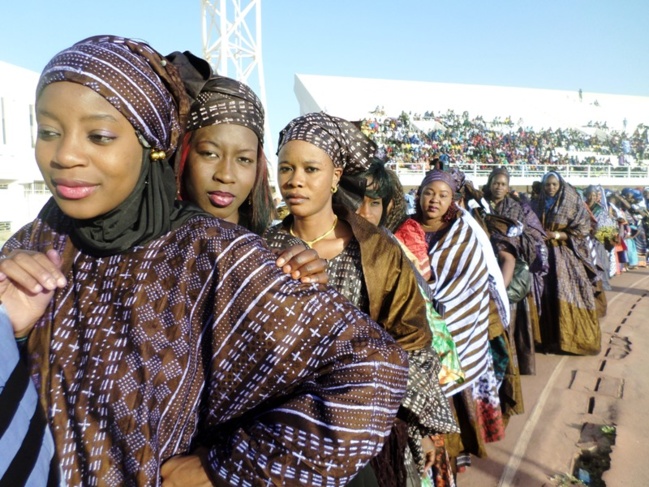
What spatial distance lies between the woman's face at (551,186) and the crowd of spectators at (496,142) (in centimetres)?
2018

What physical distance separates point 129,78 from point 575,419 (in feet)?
15.3

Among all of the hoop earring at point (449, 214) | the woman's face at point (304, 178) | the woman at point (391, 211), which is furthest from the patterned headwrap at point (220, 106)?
the hoop earring at point (449, 214)

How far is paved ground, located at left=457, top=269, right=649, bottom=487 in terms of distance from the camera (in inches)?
150

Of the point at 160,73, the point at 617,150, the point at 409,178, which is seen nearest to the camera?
the point at 160,73

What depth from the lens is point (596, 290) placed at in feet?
28.1

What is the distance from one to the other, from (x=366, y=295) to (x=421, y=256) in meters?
1.41

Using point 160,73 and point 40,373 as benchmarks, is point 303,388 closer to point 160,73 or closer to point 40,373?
point 40,373

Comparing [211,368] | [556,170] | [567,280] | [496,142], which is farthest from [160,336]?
[496,142]

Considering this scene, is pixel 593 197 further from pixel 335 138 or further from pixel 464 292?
pixel 335 138

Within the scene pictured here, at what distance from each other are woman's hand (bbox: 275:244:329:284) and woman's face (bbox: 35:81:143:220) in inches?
15.6

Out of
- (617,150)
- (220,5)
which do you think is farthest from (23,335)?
(617,150)

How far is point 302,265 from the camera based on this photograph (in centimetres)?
127

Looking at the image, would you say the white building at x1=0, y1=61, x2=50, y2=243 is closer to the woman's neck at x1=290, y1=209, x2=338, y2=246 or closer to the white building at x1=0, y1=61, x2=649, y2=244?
the white building at x1=0, y1=61, x2=649, y2=244

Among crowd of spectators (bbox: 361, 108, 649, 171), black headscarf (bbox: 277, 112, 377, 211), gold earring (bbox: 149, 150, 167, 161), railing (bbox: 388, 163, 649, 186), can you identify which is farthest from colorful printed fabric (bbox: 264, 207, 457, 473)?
crowd of spectators (bbox: 361, 108, 649, 171)
